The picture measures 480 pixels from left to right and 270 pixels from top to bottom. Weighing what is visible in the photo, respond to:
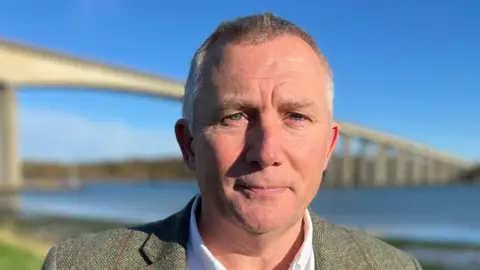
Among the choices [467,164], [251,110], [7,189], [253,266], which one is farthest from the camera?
[467,164]

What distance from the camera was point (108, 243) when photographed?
1298 mm

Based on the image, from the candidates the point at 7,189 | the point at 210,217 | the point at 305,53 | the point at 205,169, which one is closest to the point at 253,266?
the point at 210,217

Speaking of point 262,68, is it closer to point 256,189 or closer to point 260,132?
point 260,132

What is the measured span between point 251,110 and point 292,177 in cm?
17

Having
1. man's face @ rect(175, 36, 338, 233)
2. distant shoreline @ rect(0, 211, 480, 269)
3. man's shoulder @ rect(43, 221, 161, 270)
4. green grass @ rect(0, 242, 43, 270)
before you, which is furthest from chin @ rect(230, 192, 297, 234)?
distant shoreline @ rect(0, 211, 480, 269)

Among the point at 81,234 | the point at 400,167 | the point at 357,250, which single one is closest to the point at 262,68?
the point at 357,250

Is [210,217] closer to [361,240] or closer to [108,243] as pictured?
[108,243]

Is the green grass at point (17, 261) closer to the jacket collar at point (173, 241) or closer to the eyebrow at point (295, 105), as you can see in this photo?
the jacket collar at point (173, 241)

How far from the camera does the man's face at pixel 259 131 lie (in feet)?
3.73

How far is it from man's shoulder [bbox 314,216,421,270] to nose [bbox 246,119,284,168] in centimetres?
34

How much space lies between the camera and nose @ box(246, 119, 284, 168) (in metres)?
1.12

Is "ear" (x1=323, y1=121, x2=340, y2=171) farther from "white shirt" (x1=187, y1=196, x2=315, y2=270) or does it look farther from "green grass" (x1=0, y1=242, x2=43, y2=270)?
"green grass" (x1=0, y1=242, x2=43, y2=270)

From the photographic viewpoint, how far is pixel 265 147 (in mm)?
1117

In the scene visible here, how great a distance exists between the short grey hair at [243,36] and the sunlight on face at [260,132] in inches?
0.8
